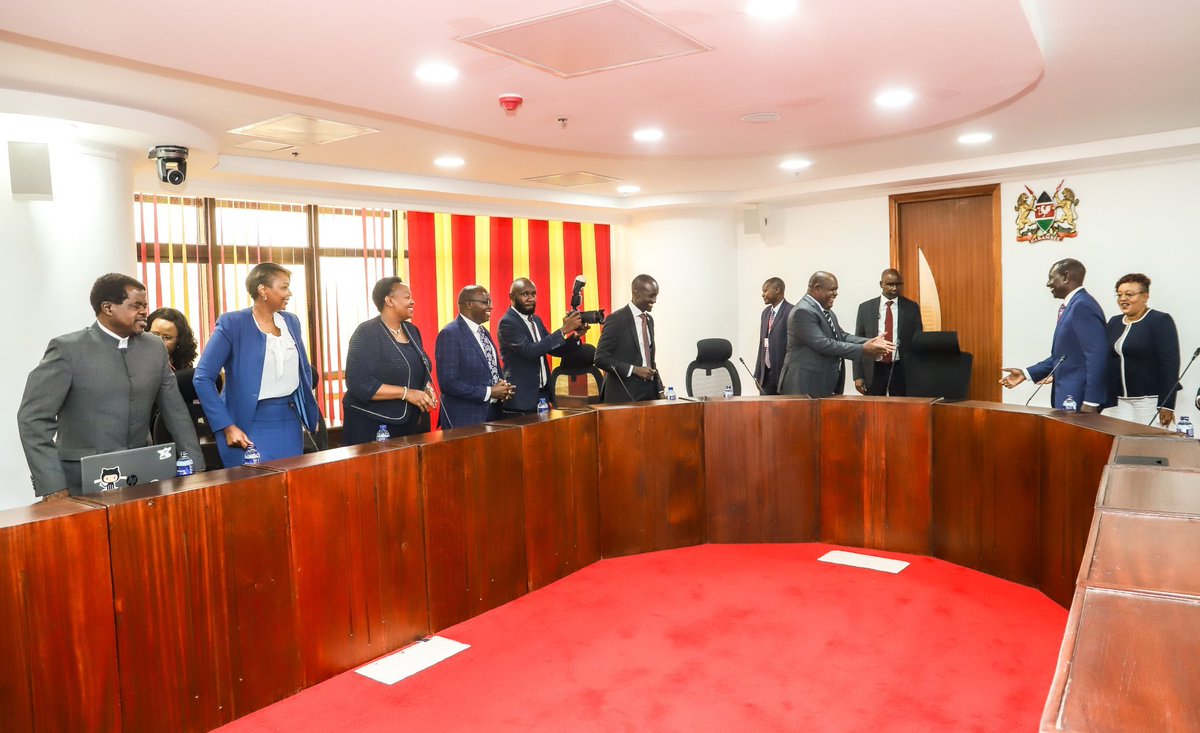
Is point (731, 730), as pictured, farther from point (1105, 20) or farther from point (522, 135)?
point (522, 135)

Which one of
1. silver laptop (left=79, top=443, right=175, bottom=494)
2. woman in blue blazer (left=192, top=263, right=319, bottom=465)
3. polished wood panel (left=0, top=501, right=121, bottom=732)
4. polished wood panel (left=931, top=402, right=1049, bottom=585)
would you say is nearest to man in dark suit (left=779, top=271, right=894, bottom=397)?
polished wood panel (left=931, top=402, right=1049, bottom=585)

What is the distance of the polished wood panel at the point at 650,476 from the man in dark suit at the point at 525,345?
25.1 inches

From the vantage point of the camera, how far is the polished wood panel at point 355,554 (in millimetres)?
2912

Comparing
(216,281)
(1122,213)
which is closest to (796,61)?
(1122,213)

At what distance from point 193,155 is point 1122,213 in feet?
22.7

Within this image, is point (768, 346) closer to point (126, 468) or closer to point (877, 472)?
point (877, 472)

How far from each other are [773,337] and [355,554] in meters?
4.53

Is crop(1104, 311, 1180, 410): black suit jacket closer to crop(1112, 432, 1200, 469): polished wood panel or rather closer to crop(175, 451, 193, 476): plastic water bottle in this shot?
crop(1112, 432, 1200, 469): polished wood panel

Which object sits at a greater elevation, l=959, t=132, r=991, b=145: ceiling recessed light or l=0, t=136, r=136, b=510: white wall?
l=959, t=132, r=991, b=145: ceiling recessed light

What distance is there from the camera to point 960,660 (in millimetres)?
3098

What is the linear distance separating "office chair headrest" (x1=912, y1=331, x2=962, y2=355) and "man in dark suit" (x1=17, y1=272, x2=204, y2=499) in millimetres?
4845

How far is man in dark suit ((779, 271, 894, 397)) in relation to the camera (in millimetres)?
5121

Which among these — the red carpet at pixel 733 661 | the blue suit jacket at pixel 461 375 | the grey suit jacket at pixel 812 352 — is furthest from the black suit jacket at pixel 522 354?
the grey suit jacket at pixel 812 352

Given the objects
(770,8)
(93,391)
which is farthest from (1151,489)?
(93,391)
